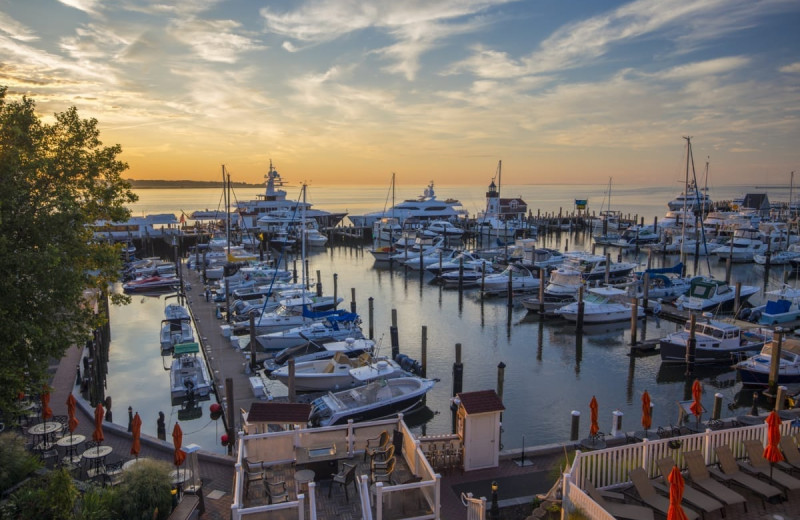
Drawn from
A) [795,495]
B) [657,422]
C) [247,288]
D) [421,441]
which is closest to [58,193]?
[421,441]

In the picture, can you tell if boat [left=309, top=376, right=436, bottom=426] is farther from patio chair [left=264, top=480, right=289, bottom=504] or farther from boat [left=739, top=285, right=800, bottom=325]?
boat [left=739, top=285, right=800, bottom=325]

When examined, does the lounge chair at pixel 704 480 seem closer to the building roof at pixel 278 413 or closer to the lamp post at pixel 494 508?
the lamp post at pixel 494 508

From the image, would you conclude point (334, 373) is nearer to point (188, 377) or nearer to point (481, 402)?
point (188, 377)

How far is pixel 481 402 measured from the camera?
13258 mm

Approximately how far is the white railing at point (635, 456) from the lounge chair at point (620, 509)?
0.84ft

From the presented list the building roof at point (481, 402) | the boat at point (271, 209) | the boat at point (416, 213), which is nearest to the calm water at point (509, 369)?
the building roof at point (481, 402)

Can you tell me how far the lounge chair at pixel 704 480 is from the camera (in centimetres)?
1035

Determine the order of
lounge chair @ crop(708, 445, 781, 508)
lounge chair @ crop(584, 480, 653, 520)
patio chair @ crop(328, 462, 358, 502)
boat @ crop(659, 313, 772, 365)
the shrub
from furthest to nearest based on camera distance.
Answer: boat @ crop(659, 313, 772, 365)
the shrub
patio chair @ crop(328, 462, 358, 502)
lounge chair @ crop(708, 445, 781, 508)
lounge chair @ crop(584, 480, 653, 520)

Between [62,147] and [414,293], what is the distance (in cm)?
3484

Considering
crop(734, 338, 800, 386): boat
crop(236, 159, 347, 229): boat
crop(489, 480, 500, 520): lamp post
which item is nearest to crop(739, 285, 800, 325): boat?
crop(734, 338, 800, 386): boat

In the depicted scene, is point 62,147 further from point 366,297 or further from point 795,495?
point 366,297

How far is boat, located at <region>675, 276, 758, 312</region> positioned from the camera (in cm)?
3628

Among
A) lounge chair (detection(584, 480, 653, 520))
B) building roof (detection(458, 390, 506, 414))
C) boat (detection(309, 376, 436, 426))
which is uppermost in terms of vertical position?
building roof (detection(458, 390, 506, 414))

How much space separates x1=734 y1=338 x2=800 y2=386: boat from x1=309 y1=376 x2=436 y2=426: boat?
1385cm
